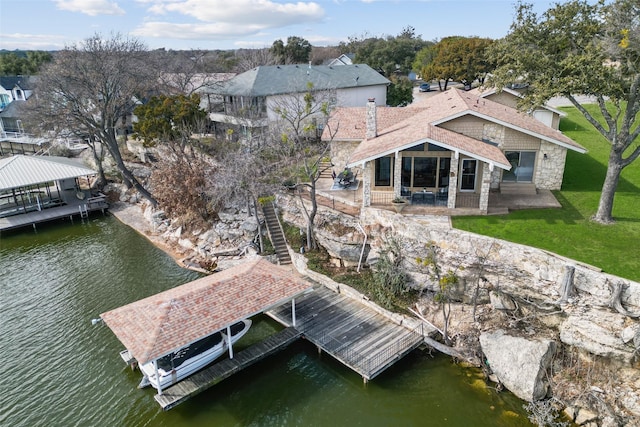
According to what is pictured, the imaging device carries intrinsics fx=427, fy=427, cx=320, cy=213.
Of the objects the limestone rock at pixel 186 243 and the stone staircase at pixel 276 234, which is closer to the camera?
the stone staircase at pixel 276 234

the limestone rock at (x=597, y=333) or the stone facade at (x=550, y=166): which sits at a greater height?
the stone facade at (x=550, y=166)

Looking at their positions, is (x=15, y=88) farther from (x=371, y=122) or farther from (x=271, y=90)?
(x=371, y=122)

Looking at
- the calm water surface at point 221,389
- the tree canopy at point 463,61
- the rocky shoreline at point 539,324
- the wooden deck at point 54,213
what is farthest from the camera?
the tree canopy at point 463,61

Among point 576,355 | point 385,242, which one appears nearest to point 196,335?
point 385,242

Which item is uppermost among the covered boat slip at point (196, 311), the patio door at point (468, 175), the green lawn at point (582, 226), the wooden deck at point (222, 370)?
the patio door at point (468, 175)

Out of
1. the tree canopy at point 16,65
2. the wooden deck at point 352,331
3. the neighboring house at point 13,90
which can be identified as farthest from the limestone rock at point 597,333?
the tree canopy at point 16,65

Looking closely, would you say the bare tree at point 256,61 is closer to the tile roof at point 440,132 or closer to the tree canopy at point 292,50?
the tree canopy at point 292,50

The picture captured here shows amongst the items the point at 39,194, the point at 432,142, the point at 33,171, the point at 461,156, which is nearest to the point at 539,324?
the point at 461,156

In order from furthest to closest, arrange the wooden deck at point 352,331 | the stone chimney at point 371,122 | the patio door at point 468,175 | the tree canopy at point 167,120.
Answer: the tree canopy at point 167,120 → the stone chimney at point 371,122 → the patio door at point 468,175 → the wooden deck at point 352,331

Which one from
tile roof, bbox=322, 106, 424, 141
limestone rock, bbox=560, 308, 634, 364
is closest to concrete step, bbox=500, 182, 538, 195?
tile roof, bbox=322, 106, 424, 141
